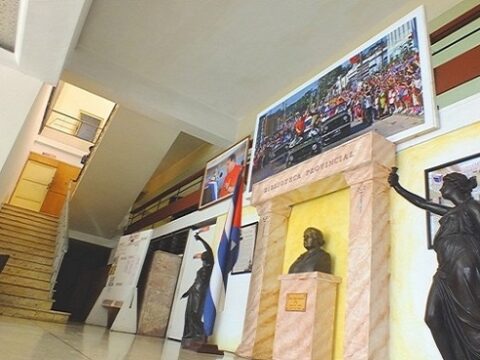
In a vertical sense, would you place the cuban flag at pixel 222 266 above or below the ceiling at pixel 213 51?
below

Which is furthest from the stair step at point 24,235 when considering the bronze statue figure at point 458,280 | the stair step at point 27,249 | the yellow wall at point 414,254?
the bronze statue figure at point 458,280

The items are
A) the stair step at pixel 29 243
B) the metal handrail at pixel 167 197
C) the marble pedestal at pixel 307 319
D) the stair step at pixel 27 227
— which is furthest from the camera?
the stair step at pixel 27 227

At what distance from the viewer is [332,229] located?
3.60 metres

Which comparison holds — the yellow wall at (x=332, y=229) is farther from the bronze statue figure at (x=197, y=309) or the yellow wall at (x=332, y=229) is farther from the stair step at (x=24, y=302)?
the stair step at (x=24, y=302)

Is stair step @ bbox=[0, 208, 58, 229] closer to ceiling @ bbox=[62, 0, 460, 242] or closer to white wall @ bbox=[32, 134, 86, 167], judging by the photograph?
white wall @ bbox=[32, 134, 86, 167]

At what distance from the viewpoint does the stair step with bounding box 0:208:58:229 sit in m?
8.42

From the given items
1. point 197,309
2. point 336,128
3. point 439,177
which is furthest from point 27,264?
point 439,177

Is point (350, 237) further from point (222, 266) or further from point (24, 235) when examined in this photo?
point (24, 235)

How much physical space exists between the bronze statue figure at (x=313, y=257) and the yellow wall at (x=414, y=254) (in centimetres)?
60

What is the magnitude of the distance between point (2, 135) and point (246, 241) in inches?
124

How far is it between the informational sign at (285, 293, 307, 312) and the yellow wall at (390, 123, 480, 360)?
676 mm

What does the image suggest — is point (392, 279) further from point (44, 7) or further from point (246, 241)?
point (44, 7)

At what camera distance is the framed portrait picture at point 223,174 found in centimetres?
556

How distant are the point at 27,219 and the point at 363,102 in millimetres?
8158
